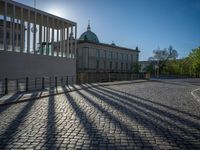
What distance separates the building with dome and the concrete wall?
22.9 m

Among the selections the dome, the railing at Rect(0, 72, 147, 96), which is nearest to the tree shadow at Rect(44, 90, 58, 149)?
the railing at Rect(0, 72, 147, 96)

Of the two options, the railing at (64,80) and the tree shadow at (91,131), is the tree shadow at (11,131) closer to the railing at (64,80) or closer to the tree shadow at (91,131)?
the tree shadow at (91,131)

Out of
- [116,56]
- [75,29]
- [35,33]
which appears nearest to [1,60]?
[35,33]

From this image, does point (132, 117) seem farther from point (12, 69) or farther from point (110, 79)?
point (110, 79)

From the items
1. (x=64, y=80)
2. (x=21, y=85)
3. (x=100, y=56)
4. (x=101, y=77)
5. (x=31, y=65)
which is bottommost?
(x=64, y=80)

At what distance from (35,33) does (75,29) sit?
8174 mm

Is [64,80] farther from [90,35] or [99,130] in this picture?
[90,35]

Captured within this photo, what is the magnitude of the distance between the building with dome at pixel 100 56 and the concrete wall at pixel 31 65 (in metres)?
22.9

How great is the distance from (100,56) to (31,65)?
43.1 m

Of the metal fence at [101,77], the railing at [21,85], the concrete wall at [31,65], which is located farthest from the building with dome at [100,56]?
the railing at [21,85]

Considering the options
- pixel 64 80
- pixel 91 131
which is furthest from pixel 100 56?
pixel 91 131

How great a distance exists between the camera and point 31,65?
31344 millimetres

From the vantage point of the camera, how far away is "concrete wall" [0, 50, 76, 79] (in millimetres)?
28486

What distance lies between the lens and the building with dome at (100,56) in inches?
2648
